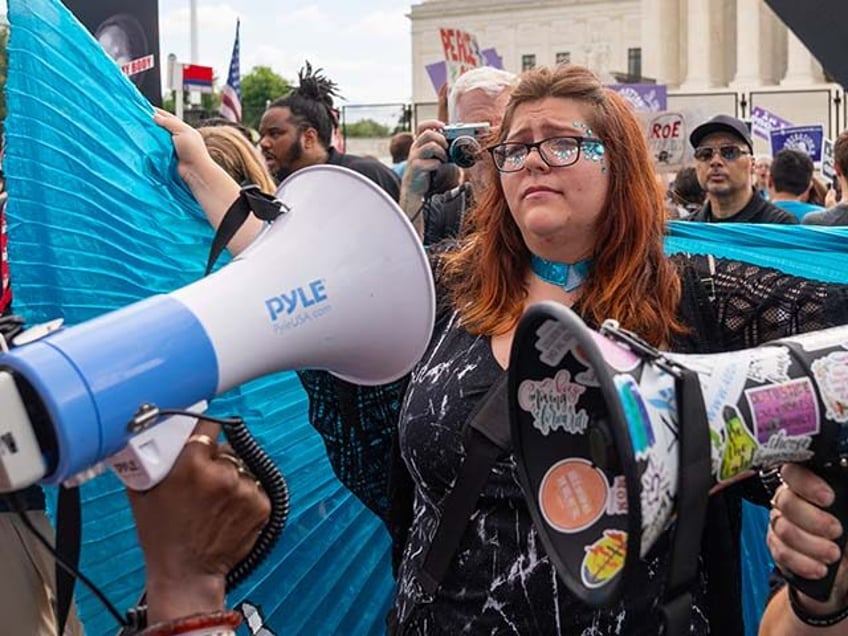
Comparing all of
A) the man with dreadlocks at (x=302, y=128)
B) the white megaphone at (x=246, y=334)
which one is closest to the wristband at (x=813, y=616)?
the white megaphone at (x=246, y=334)

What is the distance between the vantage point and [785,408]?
133 centimetres

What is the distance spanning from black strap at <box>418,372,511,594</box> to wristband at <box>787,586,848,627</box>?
1.82 ft

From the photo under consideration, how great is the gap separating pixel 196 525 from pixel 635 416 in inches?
22.1

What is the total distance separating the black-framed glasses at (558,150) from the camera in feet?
6.97

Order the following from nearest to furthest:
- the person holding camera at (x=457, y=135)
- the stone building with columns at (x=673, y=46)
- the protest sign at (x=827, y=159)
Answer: the person holding camera at (x=457, y=135), the protest sign at (x=827, y=159), the stone building with columns at (x=673, y=46)

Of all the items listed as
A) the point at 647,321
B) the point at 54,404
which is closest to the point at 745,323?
the point at 647,321

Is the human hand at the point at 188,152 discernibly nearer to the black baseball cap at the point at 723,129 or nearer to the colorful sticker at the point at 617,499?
the colorful sticker at the point at 617,499

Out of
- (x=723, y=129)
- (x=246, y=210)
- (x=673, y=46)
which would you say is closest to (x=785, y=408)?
(x=246, y=210)

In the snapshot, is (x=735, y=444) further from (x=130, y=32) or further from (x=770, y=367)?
(x=130, y=32)

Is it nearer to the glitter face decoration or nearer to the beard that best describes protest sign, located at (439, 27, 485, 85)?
the beard

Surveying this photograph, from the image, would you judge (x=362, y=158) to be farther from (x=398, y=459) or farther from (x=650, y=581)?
(x=650, y=581)

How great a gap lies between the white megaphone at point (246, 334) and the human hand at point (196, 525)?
0.09 m

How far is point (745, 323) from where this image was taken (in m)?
2.07

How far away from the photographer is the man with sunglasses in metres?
5.43
